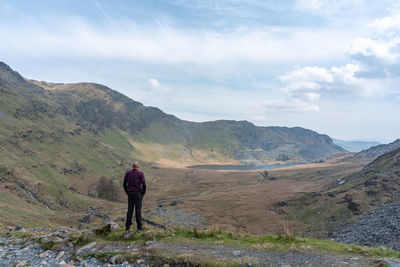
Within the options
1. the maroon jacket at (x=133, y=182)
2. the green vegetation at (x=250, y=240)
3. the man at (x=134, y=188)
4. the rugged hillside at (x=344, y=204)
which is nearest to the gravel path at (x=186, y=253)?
the green vegetation at (x=250, y=240)

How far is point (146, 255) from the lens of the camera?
11812mm

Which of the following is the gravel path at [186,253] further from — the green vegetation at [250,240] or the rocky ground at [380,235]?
the rocky ground at [380,235]

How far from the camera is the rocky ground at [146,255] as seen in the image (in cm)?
1101

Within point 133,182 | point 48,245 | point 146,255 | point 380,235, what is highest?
point 133,182

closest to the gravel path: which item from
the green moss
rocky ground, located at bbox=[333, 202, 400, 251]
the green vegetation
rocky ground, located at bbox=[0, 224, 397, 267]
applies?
rocky ground, located at bbox=[0, 224, 397, 267]

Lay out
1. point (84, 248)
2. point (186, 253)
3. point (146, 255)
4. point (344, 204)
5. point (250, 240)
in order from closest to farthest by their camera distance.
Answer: point (146, 255) < point (186, 253) < point (84, 248) < point (250, 240) < point (344, 204)

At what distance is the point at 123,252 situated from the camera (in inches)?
487

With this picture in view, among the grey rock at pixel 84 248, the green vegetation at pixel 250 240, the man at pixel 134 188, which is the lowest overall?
the grey rock at pixel 84 248

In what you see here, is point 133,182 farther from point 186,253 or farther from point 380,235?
point 380,235

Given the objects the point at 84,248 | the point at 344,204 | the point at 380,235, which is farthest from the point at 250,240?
the point at 344,204

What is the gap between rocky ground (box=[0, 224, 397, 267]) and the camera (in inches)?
433

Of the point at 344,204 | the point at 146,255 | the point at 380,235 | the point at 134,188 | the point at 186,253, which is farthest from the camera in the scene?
the point at 344,204

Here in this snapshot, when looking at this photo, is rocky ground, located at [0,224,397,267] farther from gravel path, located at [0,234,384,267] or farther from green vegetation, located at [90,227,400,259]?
green vegetation, located at [90,227,400,259]

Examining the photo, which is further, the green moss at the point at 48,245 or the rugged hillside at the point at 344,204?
the rugged hillside at the point at 344,204
